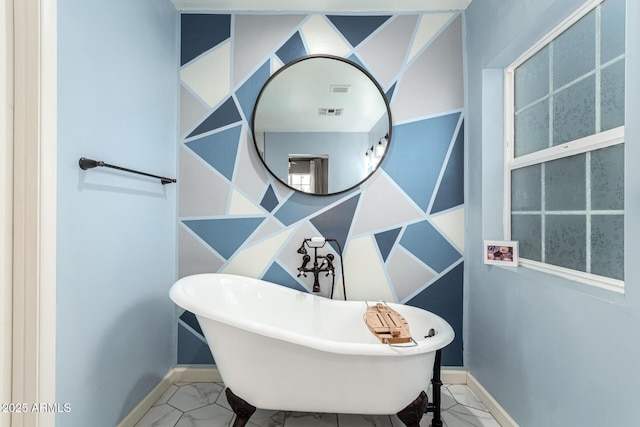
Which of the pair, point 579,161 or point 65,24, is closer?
point 65,24

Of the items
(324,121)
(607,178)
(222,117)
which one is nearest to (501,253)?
(607,178)

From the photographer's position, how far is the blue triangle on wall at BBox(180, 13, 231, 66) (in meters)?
2.06

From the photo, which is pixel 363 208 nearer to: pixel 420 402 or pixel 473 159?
pixel 473 159

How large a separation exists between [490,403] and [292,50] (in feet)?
7.79

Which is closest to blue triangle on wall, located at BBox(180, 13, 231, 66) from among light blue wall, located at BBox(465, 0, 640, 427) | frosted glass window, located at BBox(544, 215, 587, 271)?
light blue wall, located at BBox(465, 0, 640, 427)

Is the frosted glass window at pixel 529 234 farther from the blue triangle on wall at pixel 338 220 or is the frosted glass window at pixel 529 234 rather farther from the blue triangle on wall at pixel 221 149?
the blue triangle on wall at pixel 221 149

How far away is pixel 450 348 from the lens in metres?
2.04

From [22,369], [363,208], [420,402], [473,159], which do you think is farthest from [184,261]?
[473,159]

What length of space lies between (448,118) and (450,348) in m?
1.47

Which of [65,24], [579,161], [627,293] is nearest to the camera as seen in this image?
[627,293]

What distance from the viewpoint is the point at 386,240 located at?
2.06 meters

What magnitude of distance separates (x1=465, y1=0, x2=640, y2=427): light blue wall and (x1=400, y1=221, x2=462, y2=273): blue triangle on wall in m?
0.12

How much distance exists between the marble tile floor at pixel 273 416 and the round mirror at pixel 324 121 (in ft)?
4.16

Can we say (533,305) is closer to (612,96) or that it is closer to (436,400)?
(436,400)
